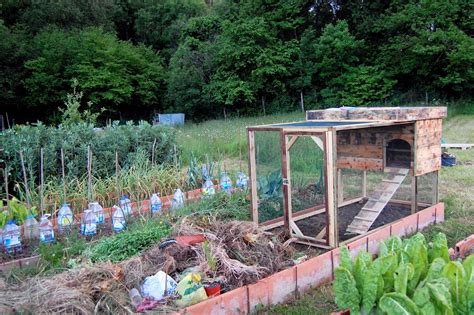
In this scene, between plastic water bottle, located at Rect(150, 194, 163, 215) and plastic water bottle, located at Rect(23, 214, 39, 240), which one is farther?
plastic water bottle, located at Rect(150, 194, 163, 215)

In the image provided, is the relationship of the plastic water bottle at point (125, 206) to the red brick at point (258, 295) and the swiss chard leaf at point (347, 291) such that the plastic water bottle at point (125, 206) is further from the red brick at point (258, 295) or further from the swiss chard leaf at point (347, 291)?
the swiss chard leaf at point (347, 291)

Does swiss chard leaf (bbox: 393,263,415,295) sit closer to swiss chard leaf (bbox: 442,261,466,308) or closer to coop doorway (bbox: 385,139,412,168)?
swiss chard leaf (bbox: 442,261,466,308)

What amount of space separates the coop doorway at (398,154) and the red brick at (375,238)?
104 centimetres

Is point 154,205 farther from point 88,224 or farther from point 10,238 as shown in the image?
point 10,238

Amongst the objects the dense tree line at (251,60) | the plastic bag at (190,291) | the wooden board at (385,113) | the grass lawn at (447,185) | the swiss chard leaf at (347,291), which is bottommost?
the grass lawn at (447,185)

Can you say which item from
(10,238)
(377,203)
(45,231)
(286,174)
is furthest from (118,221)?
(377,203)

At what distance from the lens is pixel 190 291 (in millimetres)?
2939

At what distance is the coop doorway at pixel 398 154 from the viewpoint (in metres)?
5.10

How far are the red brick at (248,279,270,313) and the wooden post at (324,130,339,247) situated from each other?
1089mm

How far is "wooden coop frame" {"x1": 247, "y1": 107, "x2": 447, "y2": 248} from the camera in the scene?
13.3 ft

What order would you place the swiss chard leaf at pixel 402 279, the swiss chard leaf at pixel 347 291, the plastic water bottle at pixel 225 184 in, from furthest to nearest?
the plastic water bottle at pixel 225 184 → the swiss chard leaf at pixel 347 291 → the swiss chard leaf at pixel 402 279

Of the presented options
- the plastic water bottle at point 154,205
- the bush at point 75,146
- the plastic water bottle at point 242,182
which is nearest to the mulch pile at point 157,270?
the plastic water bottle at point 154,205

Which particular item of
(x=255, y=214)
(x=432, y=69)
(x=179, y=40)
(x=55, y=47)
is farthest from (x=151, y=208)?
(x=179, y=40)

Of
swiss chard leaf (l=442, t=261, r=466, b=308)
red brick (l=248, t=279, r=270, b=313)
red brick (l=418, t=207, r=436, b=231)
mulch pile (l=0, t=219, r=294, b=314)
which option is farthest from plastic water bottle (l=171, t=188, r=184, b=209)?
swiss chard leaf (l=442, t=261, r=466, b=308)
